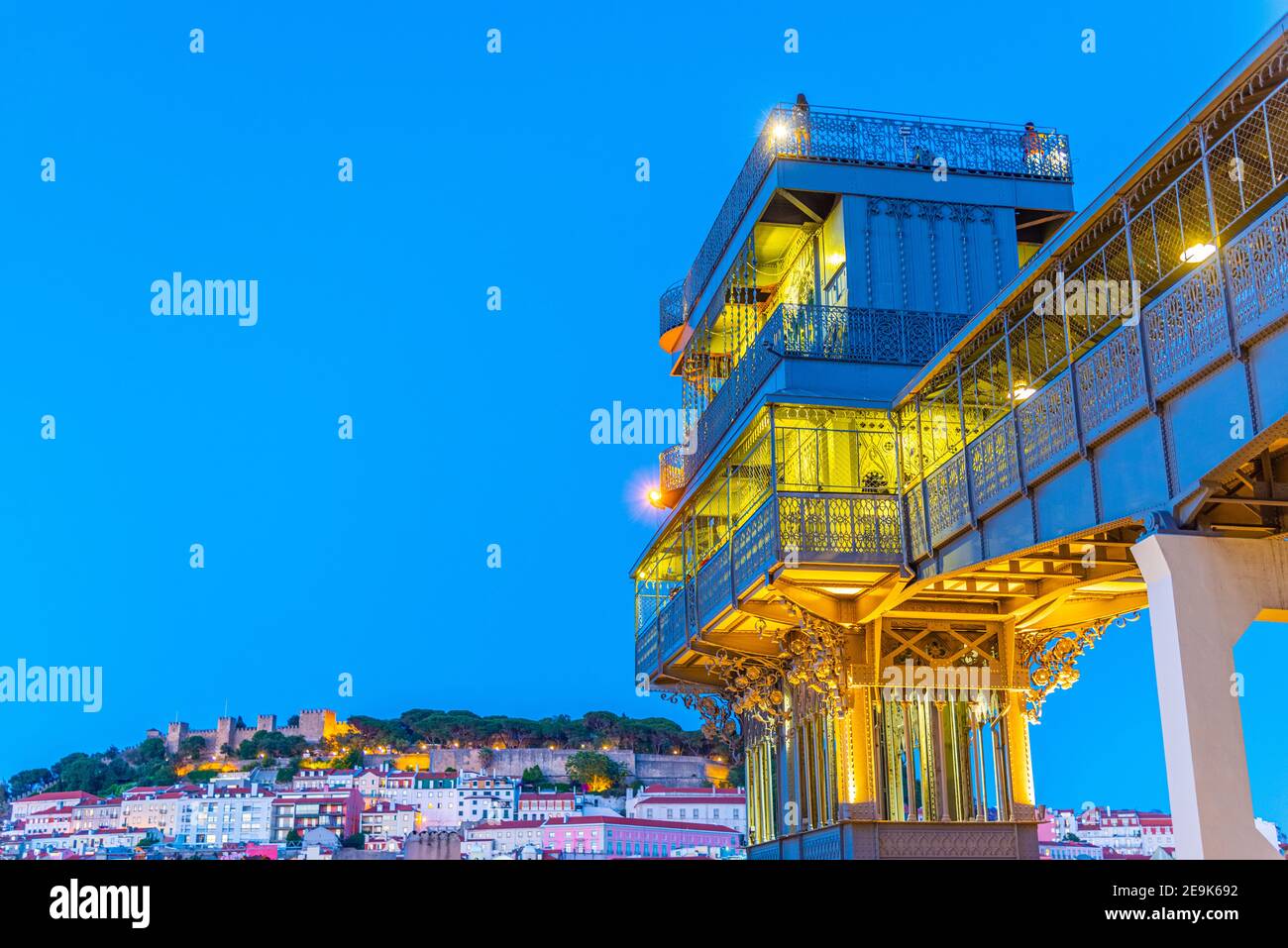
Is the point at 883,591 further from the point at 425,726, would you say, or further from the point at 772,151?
the point at 425,726

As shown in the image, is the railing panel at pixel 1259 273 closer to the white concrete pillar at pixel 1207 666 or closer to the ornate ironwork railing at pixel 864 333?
the white concrete pillar at pixel 1207 666

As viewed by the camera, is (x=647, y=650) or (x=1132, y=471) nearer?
(x=1132, y=471)

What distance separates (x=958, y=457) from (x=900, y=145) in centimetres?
943

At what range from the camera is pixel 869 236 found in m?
23.2

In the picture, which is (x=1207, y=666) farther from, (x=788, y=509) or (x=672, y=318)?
(x=672, y=318)

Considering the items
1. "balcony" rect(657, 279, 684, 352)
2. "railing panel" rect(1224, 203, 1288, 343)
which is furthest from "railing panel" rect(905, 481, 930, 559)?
"balcony" rect(657, 279, 684, 352)

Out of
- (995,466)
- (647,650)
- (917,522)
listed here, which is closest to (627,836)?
(647,650)

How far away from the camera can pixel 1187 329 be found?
36.8ft

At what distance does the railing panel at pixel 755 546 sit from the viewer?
1905cm

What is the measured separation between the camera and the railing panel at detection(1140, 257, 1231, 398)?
10.7 metres

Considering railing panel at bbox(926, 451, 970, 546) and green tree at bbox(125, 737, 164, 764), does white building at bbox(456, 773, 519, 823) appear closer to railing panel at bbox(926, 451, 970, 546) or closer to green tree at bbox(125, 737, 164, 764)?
green tree at bbox(125, 737, 164, 764)

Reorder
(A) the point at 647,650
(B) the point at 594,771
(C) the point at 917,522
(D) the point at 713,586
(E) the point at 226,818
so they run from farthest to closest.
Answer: (B) the point at 594,771 < (E) the point at 226,818 < (A) the point at 647,650 < (D) the point at 713,586 < (C) the point at 917,522
